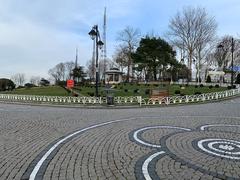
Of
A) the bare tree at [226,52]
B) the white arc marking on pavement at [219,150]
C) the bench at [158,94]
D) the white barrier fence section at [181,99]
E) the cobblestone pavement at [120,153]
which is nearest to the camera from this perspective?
the cobblestone pavement at [120,153]

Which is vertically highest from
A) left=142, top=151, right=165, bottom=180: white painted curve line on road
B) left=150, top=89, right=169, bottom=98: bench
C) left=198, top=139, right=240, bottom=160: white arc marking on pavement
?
left=150, top=89, right=169, bottom=98: bench

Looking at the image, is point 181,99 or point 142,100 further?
point 181,99

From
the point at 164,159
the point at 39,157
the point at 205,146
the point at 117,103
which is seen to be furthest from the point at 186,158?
the point at 117,103

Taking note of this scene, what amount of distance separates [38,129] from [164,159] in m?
6.28

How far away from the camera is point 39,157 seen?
7094 mm

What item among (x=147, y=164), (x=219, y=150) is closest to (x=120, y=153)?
(x=147, y=164)

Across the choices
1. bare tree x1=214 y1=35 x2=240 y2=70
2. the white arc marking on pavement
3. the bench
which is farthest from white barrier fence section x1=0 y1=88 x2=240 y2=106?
bare tree x1=214 y1=35 x2=240 y2=70

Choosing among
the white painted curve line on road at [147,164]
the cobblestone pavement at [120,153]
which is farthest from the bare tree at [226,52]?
the white painted curve line on road at [147,164]

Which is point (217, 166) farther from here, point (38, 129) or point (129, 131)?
point (38, 129)

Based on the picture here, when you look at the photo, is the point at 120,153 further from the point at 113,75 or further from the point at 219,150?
the point at 113,75

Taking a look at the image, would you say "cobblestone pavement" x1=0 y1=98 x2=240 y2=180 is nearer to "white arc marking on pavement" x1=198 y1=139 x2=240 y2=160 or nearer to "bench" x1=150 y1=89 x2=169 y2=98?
"white arc marking on pavement" x1=198 y1=139 x2=240 y2=160

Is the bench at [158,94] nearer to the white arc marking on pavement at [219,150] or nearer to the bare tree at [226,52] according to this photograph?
the white arc marking on pavement at [219,150]

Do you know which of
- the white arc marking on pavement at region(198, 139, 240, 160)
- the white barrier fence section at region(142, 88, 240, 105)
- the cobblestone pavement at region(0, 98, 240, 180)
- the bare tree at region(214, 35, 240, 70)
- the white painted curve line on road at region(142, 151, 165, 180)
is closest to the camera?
the white painted curve line on road at region(142, 151, 165, 180)

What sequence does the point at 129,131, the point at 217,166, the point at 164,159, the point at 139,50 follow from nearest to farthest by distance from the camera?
the point at 217,166 → the point at 164,159 → the point at 129,131 → the point at 139,50
